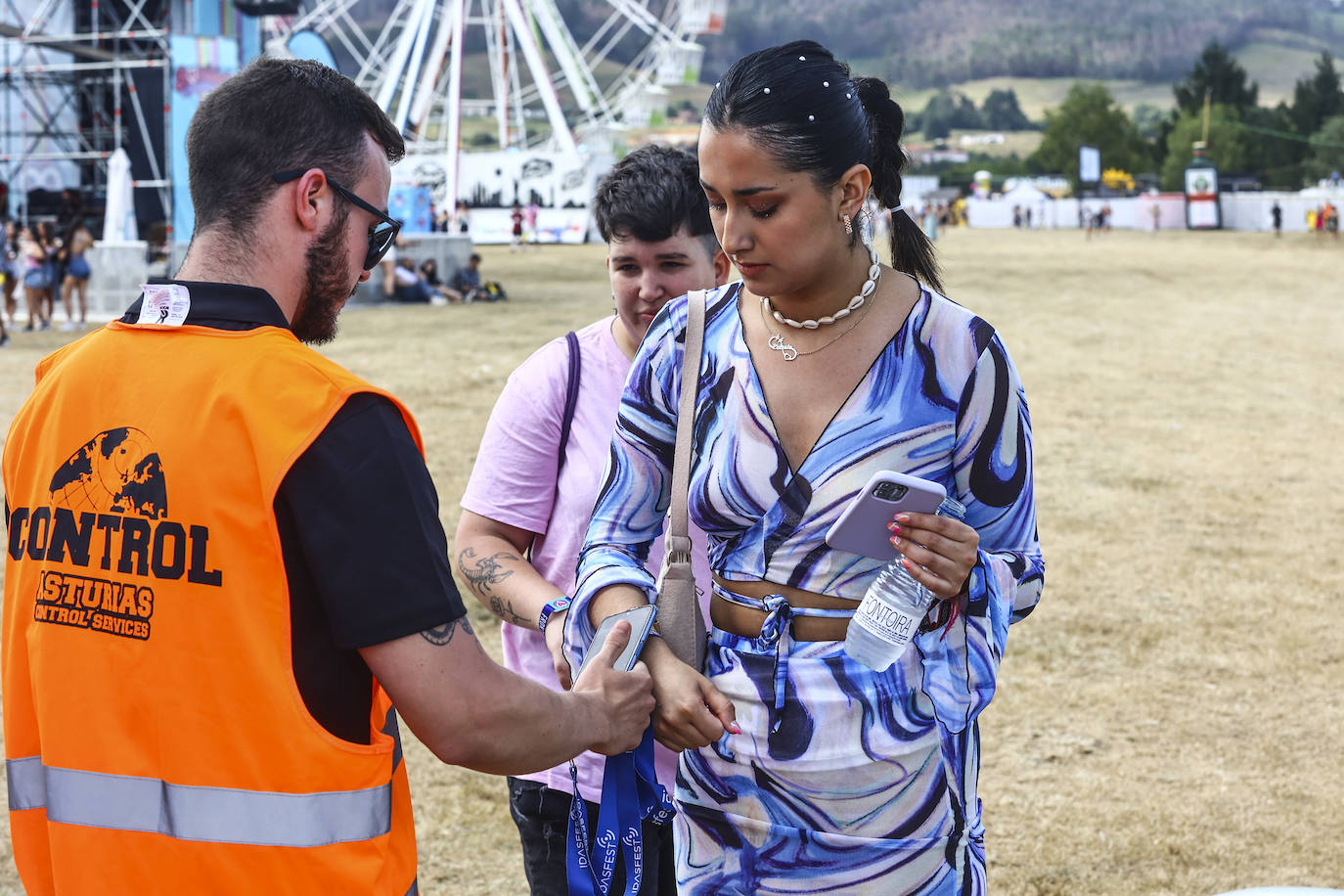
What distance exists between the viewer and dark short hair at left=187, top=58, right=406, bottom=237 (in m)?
1.64

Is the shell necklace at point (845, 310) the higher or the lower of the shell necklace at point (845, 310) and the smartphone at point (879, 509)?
the higher

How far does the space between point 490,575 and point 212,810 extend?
86cm

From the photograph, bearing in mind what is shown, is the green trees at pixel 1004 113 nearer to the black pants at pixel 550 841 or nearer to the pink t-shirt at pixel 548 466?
the pink t-shirt at pixel 548 466

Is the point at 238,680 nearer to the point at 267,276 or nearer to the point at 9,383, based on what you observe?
the point at 267,276

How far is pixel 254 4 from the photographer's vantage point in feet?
89.6

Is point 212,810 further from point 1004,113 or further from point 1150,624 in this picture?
point 1004,113

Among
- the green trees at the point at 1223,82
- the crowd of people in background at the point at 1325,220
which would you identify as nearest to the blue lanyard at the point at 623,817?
the crowd of people in background at the point at 1325,220

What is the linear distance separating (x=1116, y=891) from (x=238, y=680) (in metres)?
3.03

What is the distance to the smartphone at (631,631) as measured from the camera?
73.4 inches

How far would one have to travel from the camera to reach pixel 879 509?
168cm

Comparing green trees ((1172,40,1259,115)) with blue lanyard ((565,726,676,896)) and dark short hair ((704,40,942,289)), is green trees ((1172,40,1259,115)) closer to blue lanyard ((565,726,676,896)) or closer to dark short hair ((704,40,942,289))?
dark short hair ((704,40,942,289))

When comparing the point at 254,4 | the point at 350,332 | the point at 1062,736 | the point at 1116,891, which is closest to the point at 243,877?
the point at 1116,891

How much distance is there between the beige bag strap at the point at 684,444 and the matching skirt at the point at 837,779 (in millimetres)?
187

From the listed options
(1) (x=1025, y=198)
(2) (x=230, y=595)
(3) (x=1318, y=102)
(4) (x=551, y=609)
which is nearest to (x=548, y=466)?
(4) (x=551, y=609)
